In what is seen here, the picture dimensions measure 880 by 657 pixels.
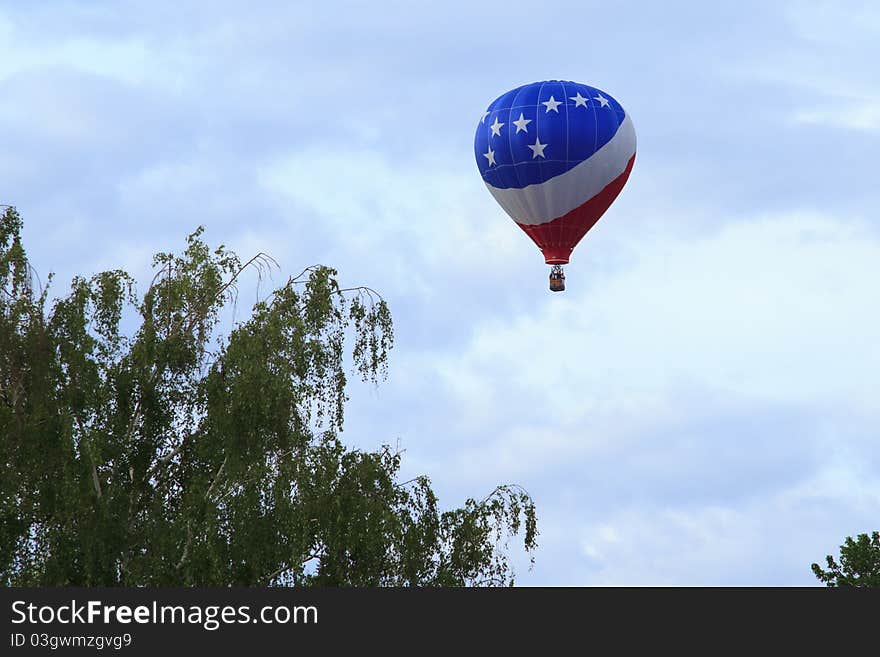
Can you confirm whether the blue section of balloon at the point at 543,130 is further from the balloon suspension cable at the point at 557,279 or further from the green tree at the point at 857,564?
the green tree at the point at 857,564

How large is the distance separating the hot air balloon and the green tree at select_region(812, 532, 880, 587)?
2296 centimetres

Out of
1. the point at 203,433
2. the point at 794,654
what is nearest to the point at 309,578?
the point at 203,433

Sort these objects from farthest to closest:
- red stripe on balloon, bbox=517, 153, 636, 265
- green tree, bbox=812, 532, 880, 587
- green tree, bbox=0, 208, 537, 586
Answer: green tree, bbox=812, 532, 880, 587 < red stripe on balloon, bbox=517, 153, 636, 265 < green tree, bbox=0, 208, 537, 586

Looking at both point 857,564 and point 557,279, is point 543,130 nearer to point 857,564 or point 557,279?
point 557,279

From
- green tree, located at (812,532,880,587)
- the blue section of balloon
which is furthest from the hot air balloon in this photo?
green tree, located at (812,532,880,587)

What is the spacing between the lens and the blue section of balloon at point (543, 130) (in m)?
45.0

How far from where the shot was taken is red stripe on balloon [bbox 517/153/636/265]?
46531 mm

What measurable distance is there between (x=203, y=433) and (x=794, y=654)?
1379cm

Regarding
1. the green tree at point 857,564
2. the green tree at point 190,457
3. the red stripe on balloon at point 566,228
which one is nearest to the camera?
the green tree at point 190,457

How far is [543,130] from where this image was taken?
4494 cm

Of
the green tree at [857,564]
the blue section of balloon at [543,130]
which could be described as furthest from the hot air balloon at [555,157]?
the green tree at [857,564]

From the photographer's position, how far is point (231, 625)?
26219 millimetres

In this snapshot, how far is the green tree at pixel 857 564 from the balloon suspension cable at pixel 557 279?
900 inches

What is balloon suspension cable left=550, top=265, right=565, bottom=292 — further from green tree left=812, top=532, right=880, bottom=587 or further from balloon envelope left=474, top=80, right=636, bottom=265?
green tree left=812, top=532, right=880, bottom=587
